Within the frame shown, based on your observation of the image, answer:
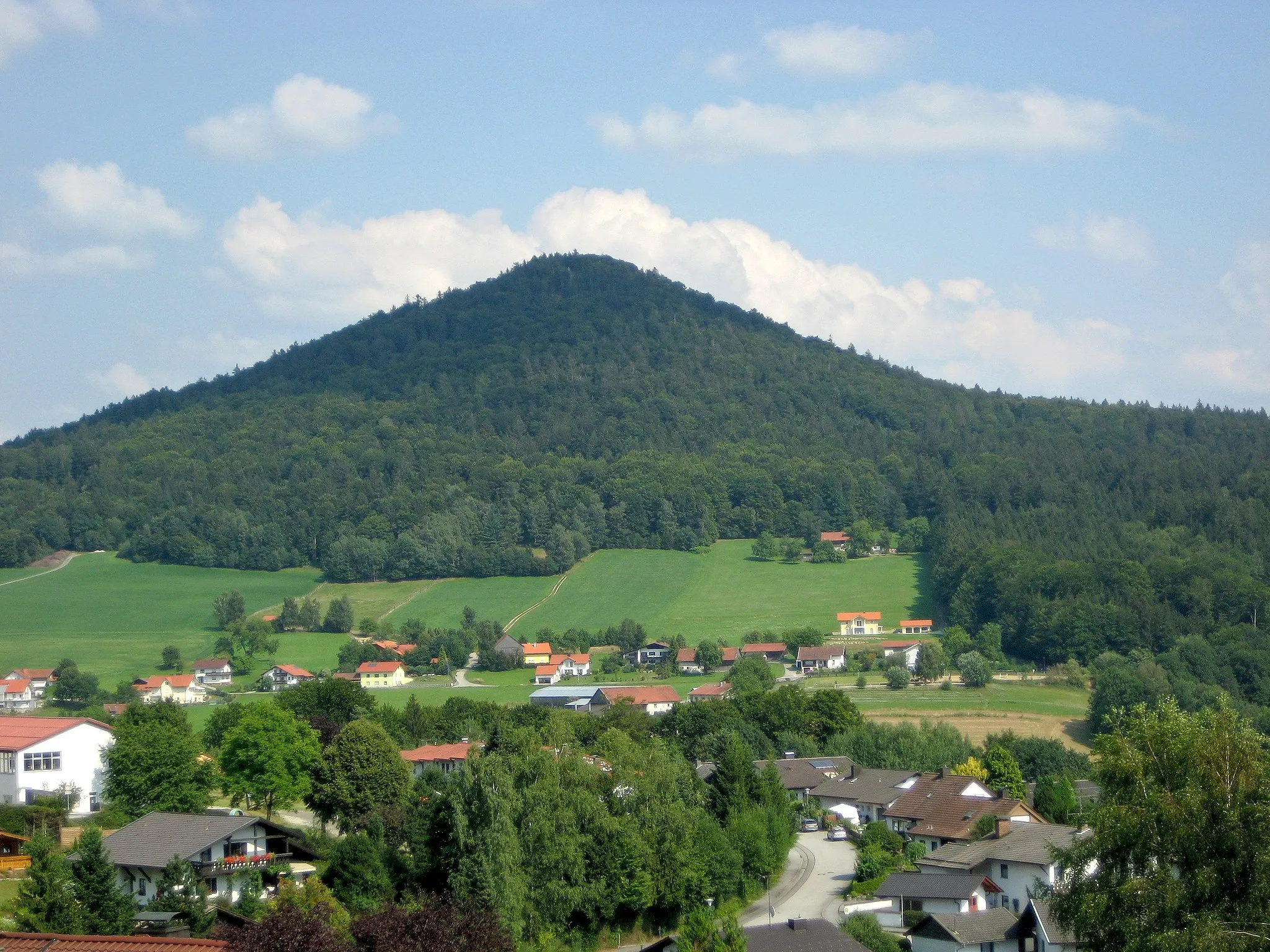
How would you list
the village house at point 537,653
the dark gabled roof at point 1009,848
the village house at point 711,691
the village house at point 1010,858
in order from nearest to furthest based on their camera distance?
the village house at point 1010,858 → the dark gabled roof at point 1009,848 → the village house at point 711,691 → the village house at point 537,653

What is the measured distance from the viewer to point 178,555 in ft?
416

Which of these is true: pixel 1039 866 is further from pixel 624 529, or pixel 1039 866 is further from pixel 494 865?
pixel 624 529

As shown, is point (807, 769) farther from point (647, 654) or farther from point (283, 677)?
point (283, 677)

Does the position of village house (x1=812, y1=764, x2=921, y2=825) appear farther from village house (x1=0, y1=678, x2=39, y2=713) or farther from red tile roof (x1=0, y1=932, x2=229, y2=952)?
village house (x1=0, y1=678, x2=39, y2=713)

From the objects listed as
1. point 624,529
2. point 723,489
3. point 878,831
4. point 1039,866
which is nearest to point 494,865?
point 1039,866


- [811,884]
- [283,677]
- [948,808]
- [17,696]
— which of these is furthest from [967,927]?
[17,696]

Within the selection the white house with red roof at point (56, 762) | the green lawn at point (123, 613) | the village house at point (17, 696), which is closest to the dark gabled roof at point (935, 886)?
the white house with red roof at point (56, 762)

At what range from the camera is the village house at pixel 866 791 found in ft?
166

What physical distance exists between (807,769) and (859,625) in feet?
142

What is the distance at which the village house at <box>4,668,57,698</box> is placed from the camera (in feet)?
267

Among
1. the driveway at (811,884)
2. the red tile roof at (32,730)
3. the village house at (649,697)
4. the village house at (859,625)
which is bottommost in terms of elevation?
the driveway at (811,884)

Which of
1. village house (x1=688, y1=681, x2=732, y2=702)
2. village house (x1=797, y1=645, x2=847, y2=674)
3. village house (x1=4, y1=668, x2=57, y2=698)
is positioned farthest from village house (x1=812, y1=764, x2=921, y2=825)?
village house (x1=4, y1=668, x2=57, y2=698)

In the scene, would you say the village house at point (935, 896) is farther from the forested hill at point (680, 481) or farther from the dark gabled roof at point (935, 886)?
the forested hill at point (680, 481)

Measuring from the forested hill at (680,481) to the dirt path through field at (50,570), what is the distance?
182cm
